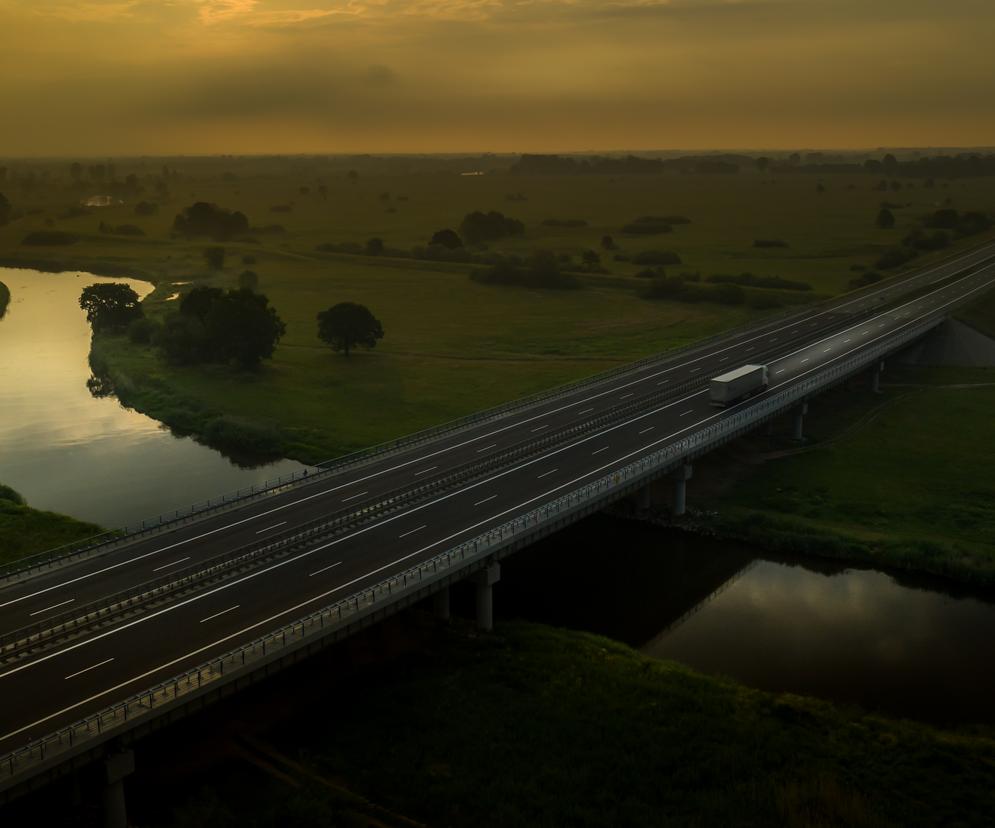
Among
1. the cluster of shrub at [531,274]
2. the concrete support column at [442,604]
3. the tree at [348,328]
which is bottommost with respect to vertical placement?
the concrete support column at [442,604]

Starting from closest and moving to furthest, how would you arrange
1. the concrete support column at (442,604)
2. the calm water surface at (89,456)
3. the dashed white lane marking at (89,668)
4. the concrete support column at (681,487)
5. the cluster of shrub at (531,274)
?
the dashed white lane marking at (89,668) → the concrete support column at (442,604) → the concrete support column at (681,487) → the calm water surface at (89,456) → the cluster of shrub at (531,274)

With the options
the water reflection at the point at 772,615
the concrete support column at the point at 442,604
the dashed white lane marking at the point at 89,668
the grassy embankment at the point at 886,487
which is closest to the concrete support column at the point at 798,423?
the grassy embankment at the point at 886,487

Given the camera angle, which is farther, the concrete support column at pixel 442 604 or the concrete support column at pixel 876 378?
the concrete support column at pixel 876 378

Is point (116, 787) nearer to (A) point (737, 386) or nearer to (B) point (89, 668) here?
(B) point (89, 668)

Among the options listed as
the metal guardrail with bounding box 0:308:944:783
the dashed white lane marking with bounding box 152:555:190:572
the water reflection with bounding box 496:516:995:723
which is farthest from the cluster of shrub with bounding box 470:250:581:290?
the dashed white lane marking with bounding box 152:555:190:572

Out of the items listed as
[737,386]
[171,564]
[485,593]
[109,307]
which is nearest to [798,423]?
[737,386]

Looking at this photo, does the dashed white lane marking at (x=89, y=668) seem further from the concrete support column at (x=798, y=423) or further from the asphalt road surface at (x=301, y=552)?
the concrete support column at (x=798, y=423)
